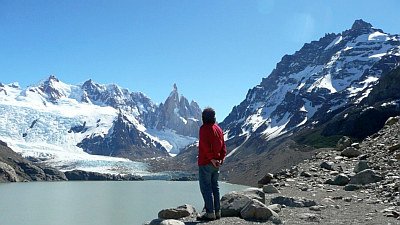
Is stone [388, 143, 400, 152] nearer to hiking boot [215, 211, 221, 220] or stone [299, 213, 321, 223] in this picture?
stone [299, 213, 321, 223]

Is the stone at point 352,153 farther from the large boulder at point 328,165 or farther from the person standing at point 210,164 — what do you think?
the person standing at point 210,164

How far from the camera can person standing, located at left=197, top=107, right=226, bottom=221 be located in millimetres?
11469

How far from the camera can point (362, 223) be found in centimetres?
1065

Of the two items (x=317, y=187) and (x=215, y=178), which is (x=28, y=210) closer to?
(x=317, y=187)

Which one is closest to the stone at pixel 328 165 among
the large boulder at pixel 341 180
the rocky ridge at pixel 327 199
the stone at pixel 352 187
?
the rocky ridge at pixel 327 199

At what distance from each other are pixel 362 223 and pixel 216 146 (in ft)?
13.5

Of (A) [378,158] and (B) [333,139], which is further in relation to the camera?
(B) [333,139]

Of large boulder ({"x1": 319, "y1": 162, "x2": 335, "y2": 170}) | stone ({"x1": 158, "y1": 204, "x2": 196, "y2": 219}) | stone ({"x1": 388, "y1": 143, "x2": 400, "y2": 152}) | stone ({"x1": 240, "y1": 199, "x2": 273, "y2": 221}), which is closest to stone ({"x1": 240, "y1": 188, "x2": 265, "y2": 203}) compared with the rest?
stone ({"x1": 240, "y1": 199, "x2": 273, "y2": 221})

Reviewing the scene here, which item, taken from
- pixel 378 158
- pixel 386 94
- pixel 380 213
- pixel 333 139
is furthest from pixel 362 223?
pixel 386 94

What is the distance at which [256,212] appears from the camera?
Result: 1152cm

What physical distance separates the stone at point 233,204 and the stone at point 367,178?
25.4ft

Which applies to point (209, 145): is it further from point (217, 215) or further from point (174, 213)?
point (174, 213)

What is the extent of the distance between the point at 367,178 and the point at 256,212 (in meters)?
8.64

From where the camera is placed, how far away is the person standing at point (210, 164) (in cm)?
1147
